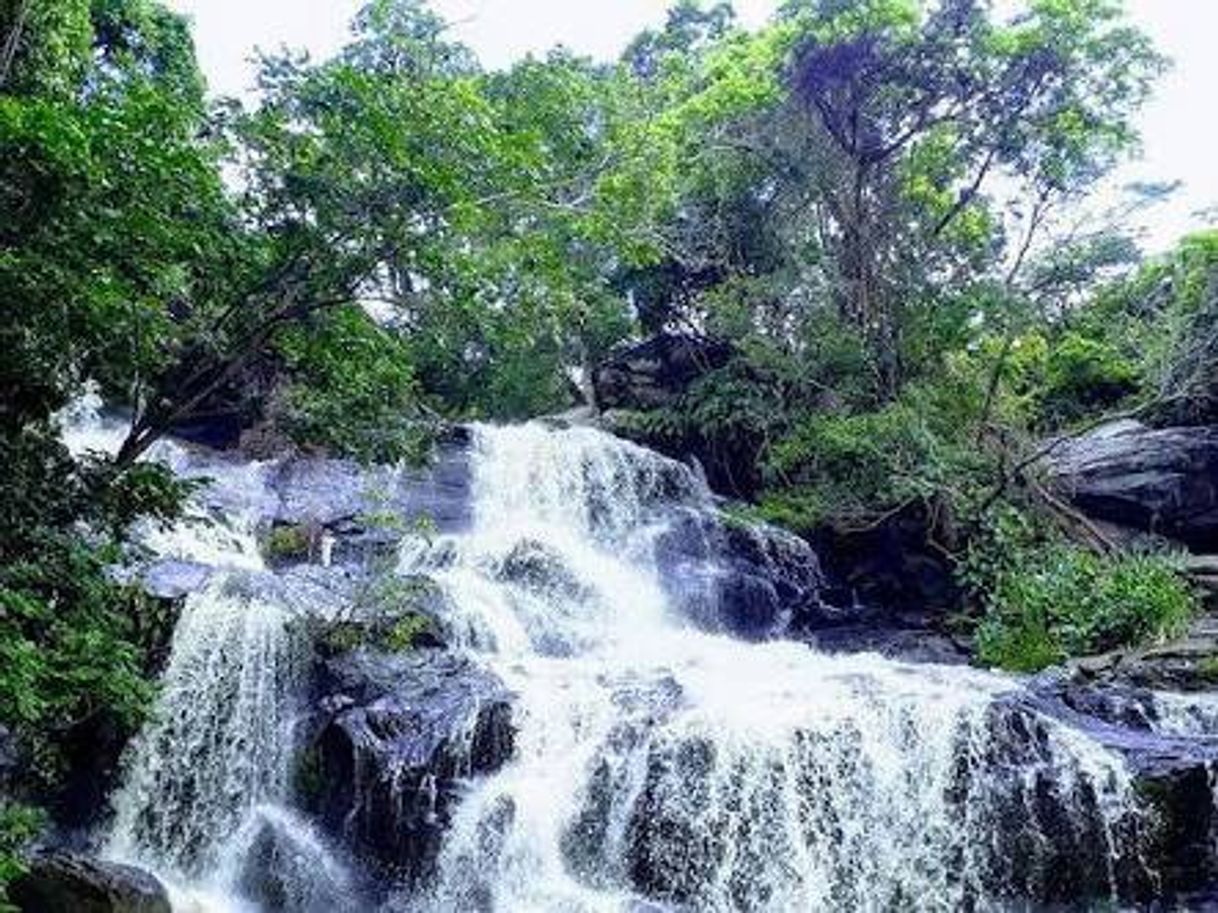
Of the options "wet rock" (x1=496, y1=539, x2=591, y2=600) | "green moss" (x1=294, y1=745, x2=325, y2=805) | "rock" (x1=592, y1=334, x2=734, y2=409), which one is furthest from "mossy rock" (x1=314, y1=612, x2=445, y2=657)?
"rock" (x1=592, y1=334, x2=734, y2=409)

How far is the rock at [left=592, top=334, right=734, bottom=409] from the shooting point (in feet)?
79.4

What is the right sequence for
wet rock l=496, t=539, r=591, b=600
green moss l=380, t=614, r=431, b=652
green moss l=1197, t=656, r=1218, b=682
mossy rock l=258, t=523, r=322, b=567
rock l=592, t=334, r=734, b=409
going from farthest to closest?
rock l=592, t=334, r=734, b=409 → mossy rock l=258, t=523, r=322, b=567 → wet rock l=496, t=539, r=591, b=600 → green moss l=1197, t=656, r=1218, b=682 → green moss l=380, t=614, r=431, b=652

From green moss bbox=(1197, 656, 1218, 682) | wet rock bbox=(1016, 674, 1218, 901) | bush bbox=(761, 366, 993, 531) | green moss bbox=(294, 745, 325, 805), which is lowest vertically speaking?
green moss bbox=(294, 745, 325, 805)

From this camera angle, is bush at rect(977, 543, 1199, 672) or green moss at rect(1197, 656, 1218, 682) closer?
green moss at rect(1197, 656, 1218, 682)

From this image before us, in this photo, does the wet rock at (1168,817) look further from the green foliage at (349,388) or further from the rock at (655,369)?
the rock at (655,369)

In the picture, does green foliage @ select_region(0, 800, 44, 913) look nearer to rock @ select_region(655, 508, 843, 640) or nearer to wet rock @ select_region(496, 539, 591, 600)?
wet rock @ select_region(496, 539, 591, 600)

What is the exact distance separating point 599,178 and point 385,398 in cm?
303

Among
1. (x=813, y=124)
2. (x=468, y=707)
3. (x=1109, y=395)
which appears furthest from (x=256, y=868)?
(x=1109, y=395)

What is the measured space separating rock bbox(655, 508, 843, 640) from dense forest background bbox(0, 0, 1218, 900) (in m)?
1.09

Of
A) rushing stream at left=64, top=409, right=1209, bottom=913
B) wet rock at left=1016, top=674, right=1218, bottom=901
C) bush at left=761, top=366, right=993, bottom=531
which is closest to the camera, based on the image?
wet rock at left=1016, top=674, right=1218, bottom=901

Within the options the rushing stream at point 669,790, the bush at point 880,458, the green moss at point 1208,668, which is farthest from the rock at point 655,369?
the green moss at point 1208,668

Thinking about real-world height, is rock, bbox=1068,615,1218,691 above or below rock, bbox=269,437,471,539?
below

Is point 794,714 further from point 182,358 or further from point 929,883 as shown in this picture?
point 182,358

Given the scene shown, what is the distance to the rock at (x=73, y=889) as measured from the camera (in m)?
8.05
